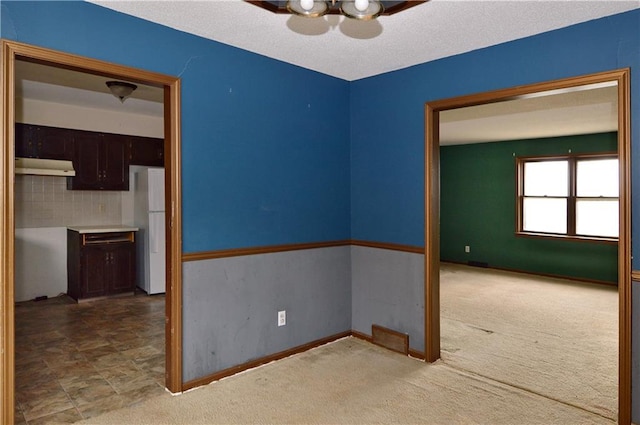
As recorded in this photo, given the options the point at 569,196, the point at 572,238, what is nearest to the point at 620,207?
the point at 572,238

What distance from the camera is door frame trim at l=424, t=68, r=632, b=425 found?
2398 mm

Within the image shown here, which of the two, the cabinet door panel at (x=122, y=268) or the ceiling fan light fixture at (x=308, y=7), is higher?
the ceiling fan light fixture at (x=308, y=7)

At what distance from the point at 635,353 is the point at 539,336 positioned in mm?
1623

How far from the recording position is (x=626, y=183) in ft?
7.87

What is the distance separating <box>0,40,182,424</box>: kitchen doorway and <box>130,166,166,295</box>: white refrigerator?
2.90 m

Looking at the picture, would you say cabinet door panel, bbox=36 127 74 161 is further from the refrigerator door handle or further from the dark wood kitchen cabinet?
the refrigerator door handle

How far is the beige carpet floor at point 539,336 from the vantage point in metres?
2.94

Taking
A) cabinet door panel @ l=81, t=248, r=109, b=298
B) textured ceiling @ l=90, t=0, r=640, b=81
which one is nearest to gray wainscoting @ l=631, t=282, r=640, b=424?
textured ceiling @ l=90, t=0, r=640, b=81

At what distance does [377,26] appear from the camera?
8.71ft

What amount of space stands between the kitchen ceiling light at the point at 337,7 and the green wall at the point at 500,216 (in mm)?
5927

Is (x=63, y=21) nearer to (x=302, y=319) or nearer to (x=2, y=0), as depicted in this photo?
(x=2, y=0)

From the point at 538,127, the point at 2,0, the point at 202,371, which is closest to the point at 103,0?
the point at 2,0

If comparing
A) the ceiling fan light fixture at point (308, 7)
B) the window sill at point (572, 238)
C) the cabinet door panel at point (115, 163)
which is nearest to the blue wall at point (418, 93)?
the ceiling fan light fixture at point (308, 7)

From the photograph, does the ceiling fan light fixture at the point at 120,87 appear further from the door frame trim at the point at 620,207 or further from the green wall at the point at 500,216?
the green wall at the point at 500,216
